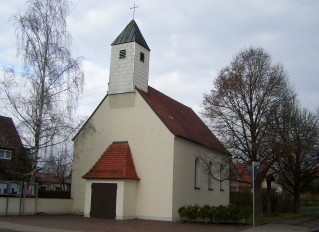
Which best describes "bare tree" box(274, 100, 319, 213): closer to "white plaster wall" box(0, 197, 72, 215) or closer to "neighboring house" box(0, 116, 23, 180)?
"white plaster wall" box(0, 197, 72, 215)

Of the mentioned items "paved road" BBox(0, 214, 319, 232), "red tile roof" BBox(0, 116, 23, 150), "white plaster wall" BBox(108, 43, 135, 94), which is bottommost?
"paved road" BBox(0, 214, 319, 232)

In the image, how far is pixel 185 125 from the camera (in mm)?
28094

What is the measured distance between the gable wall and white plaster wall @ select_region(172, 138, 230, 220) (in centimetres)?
68

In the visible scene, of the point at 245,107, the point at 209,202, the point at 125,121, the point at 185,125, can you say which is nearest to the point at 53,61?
the point at 125,121

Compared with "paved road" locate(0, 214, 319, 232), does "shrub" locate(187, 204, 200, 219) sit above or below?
above

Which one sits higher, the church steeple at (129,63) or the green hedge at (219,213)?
the church steeple at (129,63)

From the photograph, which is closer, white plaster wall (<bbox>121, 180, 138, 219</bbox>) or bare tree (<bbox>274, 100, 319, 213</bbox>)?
white plaster wall (<bbox>121, 180, 138, 219</bbox>)

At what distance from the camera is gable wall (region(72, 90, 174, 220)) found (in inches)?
913

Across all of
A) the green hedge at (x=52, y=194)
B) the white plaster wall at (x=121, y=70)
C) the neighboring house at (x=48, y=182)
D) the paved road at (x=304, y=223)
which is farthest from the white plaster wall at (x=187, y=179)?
the neighboring house at (x=48, y=182)

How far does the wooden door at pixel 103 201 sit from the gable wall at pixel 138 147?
1.88m

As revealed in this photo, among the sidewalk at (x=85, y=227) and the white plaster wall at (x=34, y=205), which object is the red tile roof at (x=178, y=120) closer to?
the sidewalk at (x=85, y=227)

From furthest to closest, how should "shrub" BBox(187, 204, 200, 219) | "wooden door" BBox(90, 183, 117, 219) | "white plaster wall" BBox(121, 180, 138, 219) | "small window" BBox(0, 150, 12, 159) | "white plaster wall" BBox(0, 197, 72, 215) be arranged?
"small window" BBox(0, 150, 12, 159) → "wooden door" BBox(90, 183, 117, 219) → "white plaster wall" BBox(121, 180, 138, 219) → "shrub" BBox(187, 204, 200, 219) → "white plaster wall" BBox(0, 197, 72, 215)

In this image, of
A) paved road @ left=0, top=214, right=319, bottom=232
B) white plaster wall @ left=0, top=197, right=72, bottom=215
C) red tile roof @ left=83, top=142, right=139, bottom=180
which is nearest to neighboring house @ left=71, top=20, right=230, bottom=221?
red tile roof @ left=83, top=142, right=139, bottom=180

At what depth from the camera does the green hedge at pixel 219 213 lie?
2106 centimetres
